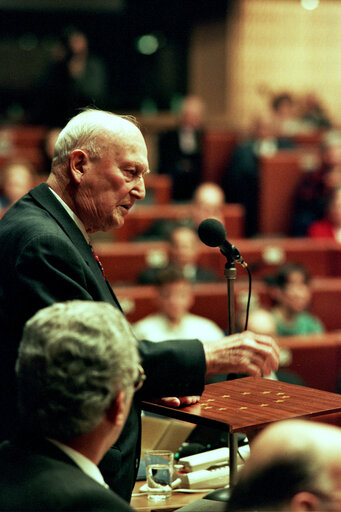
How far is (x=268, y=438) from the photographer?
34.6 inches

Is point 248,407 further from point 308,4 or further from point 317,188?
point 308,4

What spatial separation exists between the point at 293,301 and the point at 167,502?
2561 mm

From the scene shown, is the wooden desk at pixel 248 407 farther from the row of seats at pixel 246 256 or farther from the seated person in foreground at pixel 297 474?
the row of seats at pixel 246 256

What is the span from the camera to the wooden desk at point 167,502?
5.01ft

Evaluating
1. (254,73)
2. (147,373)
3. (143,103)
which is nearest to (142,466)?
(147,373)

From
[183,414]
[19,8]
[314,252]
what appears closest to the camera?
[183,414]

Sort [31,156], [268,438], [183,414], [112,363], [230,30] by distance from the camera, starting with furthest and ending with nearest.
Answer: [230,30] < [31,156] < [183,414] < [112,363] < [268,438]

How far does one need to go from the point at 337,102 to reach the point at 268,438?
9.11 metres

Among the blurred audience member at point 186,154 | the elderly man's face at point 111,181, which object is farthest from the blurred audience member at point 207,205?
the elderly man's face at point 111,181

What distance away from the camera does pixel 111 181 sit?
151cm

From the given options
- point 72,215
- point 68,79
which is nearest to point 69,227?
point 72,215

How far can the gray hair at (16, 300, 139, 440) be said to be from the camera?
1.02 meters

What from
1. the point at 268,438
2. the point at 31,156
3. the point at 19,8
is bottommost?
the point at 31,156

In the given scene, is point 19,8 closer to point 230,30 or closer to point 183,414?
point 230,30
